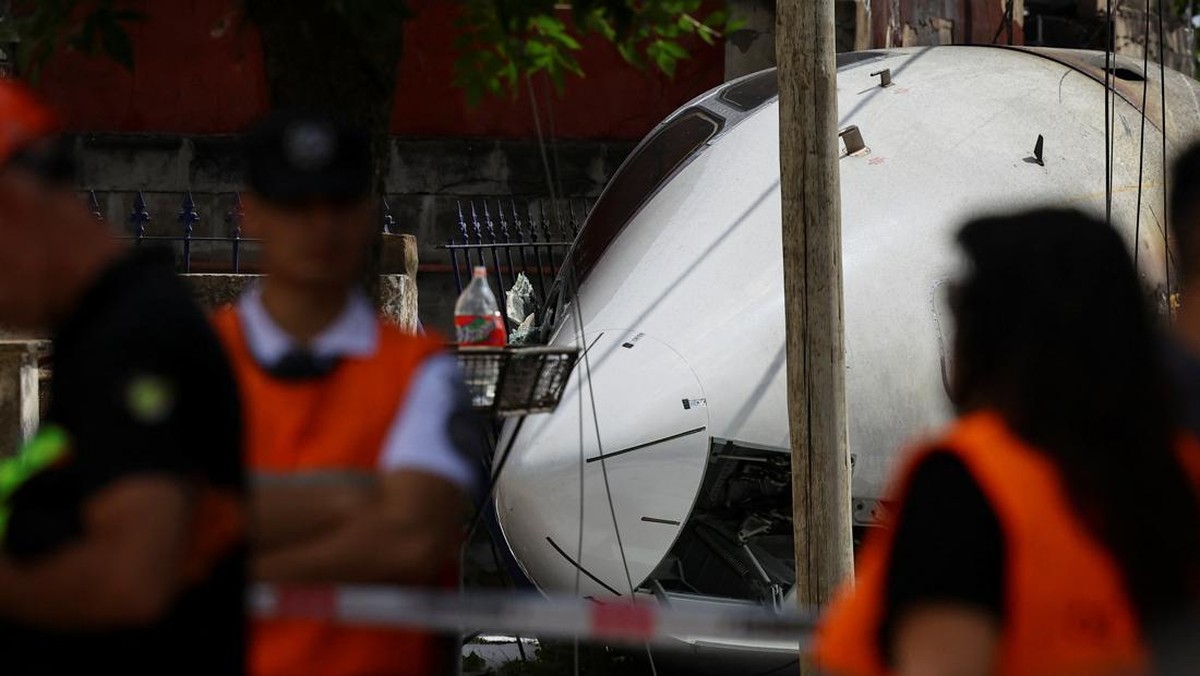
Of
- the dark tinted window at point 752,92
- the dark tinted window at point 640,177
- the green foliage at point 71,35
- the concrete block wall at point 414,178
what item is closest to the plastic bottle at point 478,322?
the green foliage at point 71,35

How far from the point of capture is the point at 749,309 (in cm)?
817

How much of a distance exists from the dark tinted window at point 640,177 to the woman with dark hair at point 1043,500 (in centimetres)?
708

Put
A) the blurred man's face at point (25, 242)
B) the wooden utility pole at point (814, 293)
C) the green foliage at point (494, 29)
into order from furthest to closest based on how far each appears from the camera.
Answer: the wooden utility pole at point (814, 293), the green foliage at point (494, 29), the blurred man's face at point (25, 242)

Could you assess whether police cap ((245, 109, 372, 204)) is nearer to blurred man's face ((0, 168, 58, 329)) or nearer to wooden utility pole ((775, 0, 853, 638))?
blurred man's face ((0, 168, 58, 329))

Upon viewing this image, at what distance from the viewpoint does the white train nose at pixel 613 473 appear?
7770 mm

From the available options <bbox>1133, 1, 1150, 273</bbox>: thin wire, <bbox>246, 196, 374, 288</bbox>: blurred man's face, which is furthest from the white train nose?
<bbox>246, 196, 374, 288</bbox>: blurred man's face

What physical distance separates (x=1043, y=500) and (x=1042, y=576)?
9 centimetres

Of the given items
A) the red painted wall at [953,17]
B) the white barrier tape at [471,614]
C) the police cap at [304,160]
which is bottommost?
the white barrier tape at [471,614]

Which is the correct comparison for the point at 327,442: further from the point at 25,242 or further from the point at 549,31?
the point at 549,31

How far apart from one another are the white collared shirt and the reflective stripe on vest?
775mm

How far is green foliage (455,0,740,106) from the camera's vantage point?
165 inches

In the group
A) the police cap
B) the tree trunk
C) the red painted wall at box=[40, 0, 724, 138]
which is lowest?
the police cap

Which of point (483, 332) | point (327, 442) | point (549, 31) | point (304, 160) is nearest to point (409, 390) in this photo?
point (327, 442)

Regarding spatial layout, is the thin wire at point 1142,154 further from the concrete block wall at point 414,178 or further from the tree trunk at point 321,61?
the concrete block wall at point 414,178
